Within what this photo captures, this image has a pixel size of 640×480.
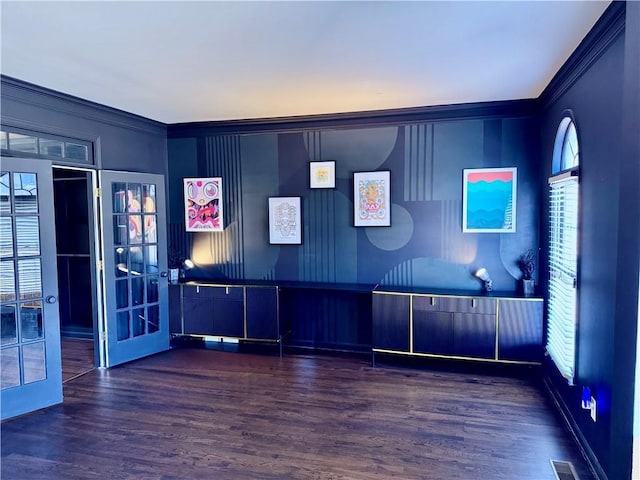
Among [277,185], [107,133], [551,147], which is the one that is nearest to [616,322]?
[551,147]

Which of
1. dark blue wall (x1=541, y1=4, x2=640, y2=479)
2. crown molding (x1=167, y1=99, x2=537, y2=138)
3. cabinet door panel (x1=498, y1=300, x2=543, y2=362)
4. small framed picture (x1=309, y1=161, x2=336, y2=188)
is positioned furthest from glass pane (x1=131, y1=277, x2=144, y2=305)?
dark blue wall (x1=541, y1=4, x2=640, y2=479)

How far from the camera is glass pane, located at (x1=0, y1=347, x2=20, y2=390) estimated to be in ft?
10.5

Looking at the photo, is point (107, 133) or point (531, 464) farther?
point (107, 133)

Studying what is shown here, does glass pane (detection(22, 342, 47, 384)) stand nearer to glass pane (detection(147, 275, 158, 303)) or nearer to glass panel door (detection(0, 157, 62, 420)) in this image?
glass panel door (detection(0, 157, 62, 420))

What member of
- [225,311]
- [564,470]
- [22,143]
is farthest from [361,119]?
[564,470]

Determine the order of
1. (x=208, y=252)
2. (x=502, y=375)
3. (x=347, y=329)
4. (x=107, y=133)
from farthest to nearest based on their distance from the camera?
1. (x=208, y=252)
2. (x=347, y=329)
3. (x=107, y=133)
4. (x=502, y=375)

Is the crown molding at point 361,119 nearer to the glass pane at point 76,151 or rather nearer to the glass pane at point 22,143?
the glass pane at point 76,151

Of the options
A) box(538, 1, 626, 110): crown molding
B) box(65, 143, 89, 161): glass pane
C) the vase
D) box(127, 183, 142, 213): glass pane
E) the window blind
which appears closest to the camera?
box(538, 1, 626, 110): crown molding

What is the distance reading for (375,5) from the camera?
2.18 metres

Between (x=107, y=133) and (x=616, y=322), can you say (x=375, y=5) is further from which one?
(x=107, y=133)

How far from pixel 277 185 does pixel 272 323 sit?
1.63 m

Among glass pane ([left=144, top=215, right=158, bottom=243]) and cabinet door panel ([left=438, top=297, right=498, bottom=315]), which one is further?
glass pane ([left=144, top=215, right=158, bottom=243])

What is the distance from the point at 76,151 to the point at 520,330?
459 cm

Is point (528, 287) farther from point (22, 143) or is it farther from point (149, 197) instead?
point (22, 143)
